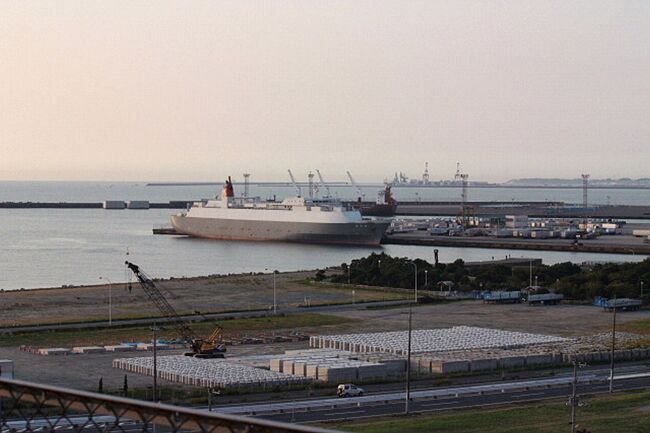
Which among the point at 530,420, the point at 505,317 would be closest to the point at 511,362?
the point at 530,420

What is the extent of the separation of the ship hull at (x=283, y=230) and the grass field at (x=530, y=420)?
5367 cm

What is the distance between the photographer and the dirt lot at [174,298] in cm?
3431

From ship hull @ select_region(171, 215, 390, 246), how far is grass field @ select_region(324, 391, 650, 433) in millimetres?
53673

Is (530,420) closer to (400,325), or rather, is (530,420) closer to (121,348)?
(121,348)

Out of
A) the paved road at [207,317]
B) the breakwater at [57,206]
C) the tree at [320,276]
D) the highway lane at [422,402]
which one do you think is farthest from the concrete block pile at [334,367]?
the breakwater at [57,206]

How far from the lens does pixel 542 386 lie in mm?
22266

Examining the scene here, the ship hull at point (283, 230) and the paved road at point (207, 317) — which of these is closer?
the paved road at point (207, 317)

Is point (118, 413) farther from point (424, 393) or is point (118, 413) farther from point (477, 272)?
point (477, 272)

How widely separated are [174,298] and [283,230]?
38.2 m

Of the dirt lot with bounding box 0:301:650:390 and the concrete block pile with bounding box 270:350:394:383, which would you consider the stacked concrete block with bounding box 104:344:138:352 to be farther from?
the concrete block pile with bounding box 270:350:394:383

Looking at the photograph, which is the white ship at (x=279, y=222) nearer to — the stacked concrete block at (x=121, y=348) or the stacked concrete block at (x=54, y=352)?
the stacked concrete block at (x=121, y=348)

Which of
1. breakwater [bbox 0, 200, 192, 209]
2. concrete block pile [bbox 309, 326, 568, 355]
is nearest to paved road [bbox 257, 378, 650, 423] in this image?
concrete block pile [bbox 309, 326, 568, 355]

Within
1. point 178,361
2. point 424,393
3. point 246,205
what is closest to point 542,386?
point 424,393

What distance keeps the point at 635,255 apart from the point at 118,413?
197 feet
